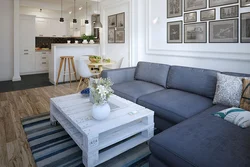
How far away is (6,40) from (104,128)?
577 centimetres

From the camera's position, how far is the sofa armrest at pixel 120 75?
3.29 meters

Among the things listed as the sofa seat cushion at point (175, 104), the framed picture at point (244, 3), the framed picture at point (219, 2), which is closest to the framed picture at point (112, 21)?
the framed picture at point (219, 2)

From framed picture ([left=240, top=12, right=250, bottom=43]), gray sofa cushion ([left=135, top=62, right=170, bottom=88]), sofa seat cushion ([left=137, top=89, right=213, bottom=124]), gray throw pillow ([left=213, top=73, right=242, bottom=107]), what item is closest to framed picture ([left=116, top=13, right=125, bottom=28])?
gray sofa cushion ([left=135, top=62, right=170, bottom=88])

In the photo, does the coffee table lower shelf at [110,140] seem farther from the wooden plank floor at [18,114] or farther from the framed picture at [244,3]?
the framed picture at [244,3]

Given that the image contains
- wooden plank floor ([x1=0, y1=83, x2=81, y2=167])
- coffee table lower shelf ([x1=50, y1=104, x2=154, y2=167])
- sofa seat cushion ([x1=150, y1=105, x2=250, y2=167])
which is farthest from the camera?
wooden plank floor ([x1=0, y1=83, x2=81, y2=167])

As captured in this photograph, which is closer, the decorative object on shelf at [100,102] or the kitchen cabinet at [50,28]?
the decorative object on shelf at [100,102]

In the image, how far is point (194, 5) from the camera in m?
2.98

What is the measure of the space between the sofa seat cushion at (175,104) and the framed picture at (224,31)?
0.94 meters

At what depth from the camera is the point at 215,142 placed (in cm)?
135

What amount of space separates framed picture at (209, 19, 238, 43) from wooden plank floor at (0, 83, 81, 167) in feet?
9.48

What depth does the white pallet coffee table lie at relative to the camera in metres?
1.63

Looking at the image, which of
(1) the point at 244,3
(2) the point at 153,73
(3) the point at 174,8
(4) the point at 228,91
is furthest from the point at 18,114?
(1) the point at 244,3

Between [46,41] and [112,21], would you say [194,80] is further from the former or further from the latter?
[46,41]

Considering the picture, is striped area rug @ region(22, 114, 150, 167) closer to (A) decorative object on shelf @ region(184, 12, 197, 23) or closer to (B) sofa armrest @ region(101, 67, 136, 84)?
(B) sofa armrest @ region(101, 67, 136, 84)
